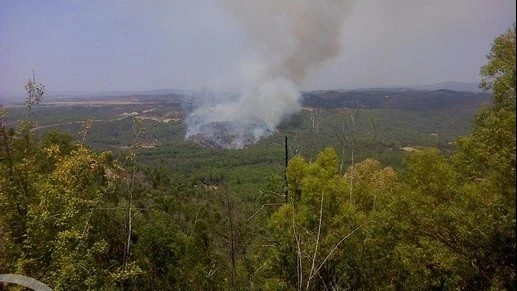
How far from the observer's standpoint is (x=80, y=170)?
364 inches

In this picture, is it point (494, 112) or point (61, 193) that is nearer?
point (494, 112)

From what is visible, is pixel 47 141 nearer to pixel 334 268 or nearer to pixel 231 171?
pixel 334 268

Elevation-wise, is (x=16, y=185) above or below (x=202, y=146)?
above

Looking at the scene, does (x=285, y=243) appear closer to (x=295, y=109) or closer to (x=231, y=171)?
(x=231, y=171)

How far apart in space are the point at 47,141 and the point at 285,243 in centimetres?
1664

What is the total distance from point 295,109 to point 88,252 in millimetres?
149833

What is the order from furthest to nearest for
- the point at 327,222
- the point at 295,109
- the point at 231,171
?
1. the point at 295,109
2. the point at 231,171
3. the point at 327,222

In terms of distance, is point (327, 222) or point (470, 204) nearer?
point (470, 204)

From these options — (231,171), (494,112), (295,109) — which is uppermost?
(494,112)

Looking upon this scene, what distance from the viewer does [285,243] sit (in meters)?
10.2

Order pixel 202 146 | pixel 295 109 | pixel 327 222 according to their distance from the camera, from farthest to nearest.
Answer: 1. pixel 295 109
2. pixel 202 146
3. pixel 327 222

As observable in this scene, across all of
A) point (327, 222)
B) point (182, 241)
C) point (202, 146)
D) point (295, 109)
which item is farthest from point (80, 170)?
point (295, 109)

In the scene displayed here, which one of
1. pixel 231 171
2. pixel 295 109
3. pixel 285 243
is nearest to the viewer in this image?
pixel 285 243

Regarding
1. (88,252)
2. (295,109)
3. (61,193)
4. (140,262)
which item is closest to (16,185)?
(61,193)
